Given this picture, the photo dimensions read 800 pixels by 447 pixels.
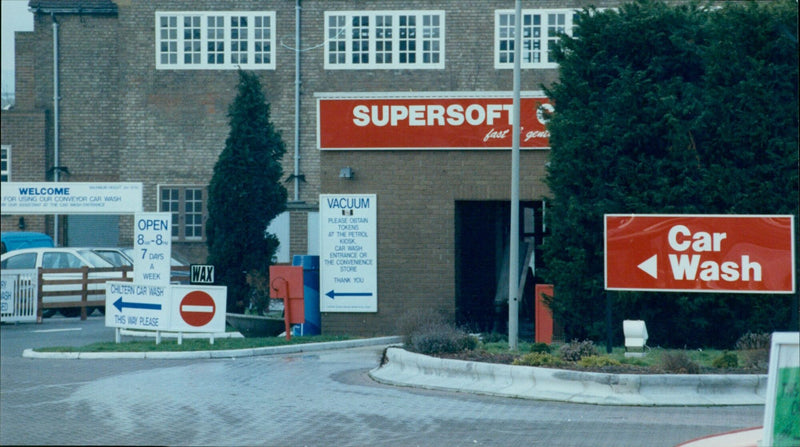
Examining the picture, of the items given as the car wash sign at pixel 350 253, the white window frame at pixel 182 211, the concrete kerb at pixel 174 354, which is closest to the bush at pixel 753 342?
the car wash sign at pixel 350 253

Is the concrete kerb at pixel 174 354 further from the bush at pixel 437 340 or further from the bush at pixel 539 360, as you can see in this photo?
the bush at pixel 539 360

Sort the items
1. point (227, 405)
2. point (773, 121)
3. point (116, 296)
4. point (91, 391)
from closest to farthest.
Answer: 1. point (227, 405)
2. point (91, 391)
3. point (773, 121)
4. point (116, 296)

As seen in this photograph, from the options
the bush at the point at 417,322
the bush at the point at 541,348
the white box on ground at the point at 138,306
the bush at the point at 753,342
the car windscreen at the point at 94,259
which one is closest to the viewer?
the bush at the point at 541,348

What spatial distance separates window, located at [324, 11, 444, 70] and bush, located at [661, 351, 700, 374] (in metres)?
26.0

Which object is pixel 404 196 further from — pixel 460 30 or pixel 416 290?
pixel 460 30

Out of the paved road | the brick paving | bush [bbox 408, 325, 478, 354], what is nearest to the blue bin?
the paved road

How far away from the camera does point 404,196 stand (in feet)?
70.7

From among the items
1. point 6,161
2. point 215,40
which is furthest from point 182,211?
point 6,161

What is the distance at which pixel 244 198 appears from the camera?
2898 centimetres

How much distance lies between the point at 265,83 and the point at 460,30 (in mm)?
6838

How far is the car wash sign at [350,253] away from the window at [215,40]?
19299 millimetres

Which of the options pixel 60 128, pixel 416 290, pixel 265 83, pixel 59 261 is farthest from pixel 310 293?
pixel 60 128

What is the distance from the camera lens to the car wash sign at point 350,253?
21.5 metres

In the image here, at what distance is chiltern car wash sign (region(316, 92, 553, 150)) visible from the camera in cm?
2102
